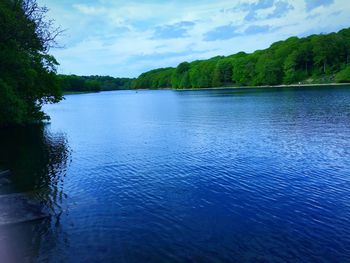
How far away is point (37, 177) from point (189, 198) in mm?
13667

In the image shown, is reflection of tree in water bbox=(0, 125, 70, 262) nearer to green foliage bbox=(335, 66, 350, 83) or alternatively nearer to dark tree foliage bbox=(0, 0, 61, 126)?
dark tree foliage bbox=(0, 0, 61, 126)

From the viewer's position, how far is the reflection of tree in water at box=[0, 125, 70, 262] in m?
15.3

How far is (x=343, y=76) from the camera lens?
155 metres

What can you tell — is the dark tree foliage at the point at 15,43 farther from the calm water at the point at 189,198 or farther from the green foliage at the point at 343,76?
the green foliage at the point at 343,76

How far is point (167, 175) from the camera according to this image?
1041 inches

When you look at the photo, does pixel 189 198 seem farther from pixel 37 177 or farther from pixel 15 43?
pixel 15 43

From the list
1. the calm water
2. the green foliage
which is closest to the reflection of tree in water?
the calm water

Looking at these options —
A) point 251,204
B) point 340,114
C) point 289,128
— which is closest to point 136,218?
point 251,204

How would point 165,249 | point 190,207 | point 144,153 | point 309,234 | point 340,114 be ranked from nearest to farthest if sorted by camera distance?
point 165,249 → point 309,234 → point 190,207 → point 144,153 → point 340,114

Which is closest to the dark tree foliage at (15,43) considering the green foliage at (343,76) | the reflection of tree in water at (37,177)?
the reflection of tree in water at (37,177)

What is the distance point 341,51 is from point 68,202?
185844mm

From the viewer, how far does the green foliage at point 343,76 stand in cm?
15385

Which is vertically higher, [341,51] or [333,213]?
[341,51]

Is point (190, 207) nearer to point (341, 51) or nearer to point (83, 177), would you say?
point (83, 177)
